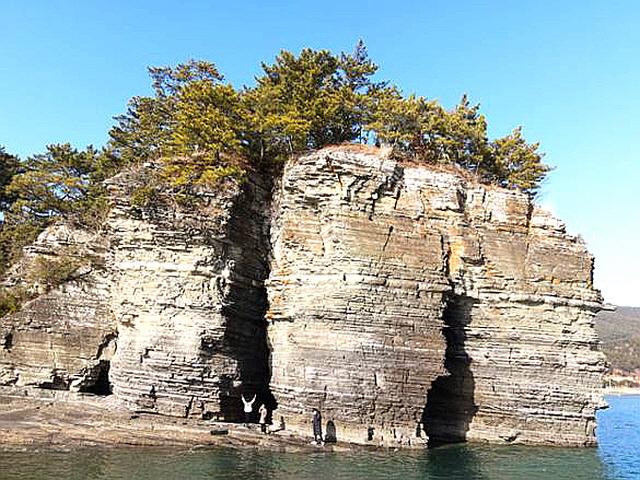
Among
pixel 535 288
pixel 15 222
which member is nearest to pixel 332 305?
pixel 535 288

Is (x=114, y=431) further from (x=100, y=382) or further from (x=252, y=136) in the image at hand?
(x=252, y=136)

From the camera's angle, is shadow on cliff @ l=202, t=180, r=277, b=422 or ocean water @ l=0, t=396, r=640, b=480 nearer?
ocean water @ l=0, t=396, r=640, b=480

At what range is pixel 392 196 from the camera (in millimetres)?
23203

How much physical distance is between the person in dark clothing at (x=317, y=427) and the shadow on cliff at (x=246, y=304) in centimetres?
433

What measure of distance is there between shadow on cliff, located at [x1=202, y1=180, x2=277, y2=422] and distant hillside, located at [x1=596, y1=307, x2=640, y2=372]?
74104 millimetres

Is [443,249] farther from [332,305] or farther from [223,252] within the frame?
[223,252]

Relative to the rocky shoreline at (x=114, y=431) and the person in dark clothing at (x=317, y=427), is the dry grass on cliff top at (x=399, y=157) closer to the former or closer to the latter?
the person in dark clothing at (x=317, y=427)

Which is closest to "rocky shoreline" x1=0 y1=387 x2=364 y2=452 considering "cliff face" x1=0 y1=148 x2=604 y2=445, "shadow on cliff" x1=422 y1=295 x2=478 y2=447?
"cliff face" x1=0 y1=148 x2=604 y2=445

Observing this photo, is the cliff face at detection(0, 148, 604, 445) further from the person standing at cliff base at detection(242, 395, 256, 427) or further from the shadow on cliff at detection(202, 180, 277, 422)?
the person standing at cliff base at detection(242, 395, 256, 427)

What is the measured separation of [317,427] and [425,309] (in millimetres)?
6227

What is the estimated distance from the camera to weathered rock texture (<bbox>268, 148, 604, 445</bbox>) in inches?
824

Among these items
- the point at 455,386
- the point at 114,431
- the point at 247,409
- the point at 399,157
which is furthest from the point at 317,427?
the point at 399,157

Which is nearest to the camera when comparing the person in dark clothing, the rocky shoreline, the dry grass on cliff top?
the rocky shoreline

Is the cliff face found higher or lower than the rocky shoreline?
higher
